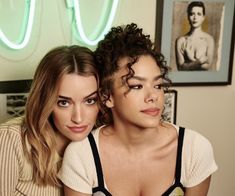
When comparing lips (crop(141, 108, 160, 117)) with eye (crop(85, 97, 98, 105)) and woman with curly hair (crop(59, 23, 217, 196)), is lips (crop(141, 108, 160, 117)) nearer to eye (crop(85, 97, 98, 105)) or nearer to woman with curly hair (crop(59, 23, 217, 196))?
woman with curly hair (crop(59, 23, 217, 196))

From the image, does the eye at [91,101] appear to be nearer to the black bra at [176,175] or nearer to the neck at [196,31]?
the black bra at [176,175]

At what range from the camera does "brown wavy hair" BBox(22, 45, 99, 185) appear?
45.1 inches

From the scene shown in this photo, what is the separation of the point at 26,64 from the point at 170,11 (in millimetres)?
679

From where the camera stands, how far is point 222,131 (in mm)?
1892

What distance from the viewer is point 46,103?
3.78 feet

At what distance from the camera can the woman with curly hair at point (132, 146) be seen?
1.15 m

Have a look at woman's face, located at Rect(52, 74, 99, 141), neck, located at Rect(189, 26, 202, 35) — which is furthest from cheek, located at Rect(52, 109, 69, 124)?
neck, located at Rect(189, 26, 202, 35)

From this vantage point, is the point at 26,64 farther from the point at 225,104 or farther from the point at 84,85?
the point at 225,104

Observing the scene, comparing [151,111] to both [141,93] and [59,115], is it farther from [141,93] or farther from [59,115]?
[59,115]

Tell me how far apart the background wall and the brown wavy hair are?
11.1 inches

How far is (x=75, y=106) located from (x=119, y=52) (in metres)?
0.23

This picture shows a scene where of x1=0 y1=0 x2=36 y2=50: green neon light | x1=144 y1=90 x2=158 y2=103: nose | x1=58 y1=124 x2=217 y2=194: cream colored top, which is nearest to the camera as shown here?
x1=144 y1=90 x2=158 y2=103: nose

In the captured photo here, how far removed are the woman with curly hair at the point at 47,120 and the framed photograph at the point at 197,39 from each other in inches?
21.7

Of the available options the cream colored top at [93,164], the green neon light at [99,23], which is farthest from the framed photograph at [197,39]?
the cream colored top at [93,164]
